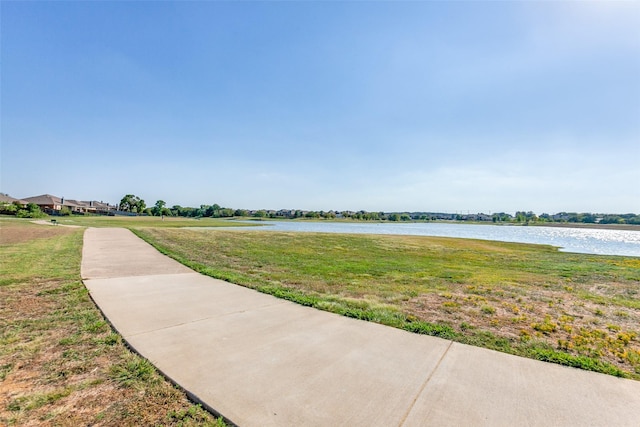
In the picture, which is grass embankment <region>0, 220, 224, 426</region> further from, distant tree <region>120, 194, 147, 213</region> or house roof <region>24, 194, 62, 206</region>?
distant tree <region>120, 194, 147, 213</region>

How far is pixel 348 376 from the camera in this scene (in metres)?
2.84

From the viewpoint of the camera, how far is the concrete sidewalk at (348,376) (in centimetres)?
230

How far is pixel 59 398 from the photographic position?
246 centimetres

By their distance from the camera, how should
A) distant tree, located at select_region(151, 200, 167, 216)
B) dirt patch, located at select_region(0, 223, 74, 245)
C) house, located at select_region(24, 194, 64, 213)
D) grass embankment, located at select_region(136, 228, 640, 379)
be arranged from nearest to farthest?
grass embankment, located at select_region(136, 228, 640, 379)
dirt patch, located at select_region(0, 223, 74, 245)
house, located at select_region(24, 194, 64, 213)
distant tree, located at select_region(151, 200, 167, 216)

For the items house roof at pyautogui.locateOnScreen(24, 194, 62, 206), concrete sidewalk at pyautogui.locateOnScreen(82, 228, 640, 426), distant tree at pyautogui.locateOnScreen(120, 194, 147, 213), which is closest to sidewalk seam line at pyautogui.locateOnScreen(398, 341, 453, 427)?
concrete sidewalk at pyautogui.locateOnScreen(82, 228, 640, 426)

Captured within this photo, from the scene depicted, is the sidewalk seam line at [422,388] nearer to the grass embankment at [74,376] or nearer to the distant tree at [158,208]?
the grass embankment at [74,376]

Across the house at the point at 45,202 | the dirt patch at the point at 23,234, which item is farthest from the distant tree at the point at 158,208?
the dirt patch at the point at 23,234

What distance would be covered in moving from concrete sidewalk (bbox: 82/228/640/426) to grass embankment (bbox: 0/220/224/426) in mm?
177

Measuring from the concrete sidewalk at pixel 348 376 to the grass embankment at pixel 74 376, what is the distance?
18cm

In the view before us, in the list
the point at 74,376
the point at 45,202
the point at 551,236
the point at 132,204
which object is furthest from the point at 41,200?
the point at 551,236

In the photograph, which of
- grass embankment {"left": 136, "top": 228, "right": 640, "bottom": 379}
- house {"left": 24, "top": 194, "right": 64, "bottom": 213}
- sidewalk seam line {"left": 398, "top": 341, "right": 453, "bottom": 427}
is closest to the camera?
sidewalk seam line {"left": 398, "top": 341, "right": 453, "bottom": 427}

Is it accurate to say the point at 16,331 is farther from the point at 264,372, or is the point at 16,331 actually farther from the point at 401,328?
the point at 401,328

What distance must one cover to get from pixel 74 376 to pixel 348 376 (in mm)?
2675

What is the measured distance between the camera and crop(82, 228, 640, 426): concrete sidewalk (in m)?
2.30
